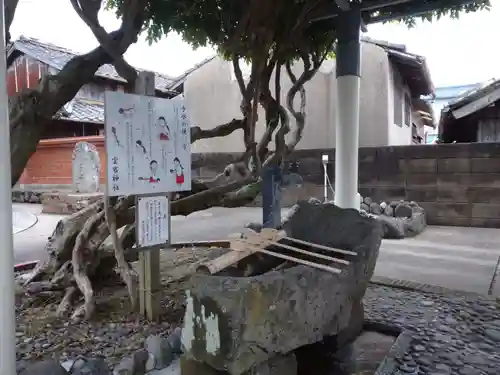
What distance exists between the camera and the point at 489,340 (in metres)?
2.74

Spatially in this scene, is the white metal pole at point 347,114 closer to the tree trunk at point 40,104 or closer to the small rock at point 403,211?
the small rock at point 403,211

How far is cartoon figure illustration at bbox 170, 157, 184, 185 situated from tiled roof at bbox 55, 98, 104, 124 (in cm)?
1138

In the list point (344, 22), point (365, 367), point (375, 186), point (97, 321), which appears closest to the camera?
point (365, 367)

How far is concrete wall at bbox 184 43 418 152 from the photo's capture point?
9.67m

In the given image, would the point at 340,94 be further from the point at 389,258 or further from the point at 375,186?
the point at 375,186

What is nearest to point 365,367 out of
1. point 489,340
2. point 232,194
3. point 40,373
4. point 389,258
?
point 489,340

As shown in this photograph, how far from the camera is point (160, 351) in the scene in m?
2.35

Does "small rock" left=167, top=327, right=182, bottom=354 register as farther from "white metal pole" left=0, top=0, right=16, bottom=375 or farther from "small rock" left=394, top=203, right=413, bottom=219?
"small rock" left=394, top=203, right=413, bottom=219

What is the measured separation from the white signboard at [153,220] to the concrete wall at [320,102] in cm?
646

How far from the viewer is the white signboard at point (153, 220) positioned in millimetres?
2682

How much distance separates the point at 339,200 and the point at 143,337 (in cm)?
337

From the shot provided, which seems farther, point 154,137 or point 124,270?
point 124,270

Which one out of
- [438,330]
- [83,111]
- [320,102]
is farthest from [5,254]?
[83,111]

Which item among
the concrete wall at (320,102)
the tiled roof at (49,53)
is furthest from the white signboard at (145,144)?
the tiled roof at (49,53)
